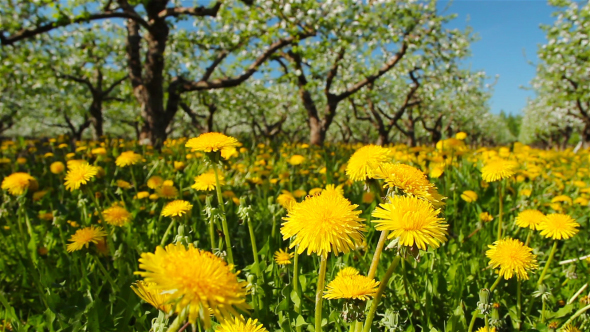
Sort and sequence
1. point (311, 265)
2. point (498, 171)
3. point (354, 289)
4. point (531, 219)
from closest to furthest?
point (354, 289), point (531, 219), point (498, 171), point (311, 265)

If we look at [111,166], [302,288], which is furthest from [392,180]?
[111,166]

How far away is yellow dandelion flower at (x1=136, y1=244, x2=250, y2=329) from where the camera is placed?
611 millimetres

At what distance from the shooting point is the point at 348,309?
0.98m

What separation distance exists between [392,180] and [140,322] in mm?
1001

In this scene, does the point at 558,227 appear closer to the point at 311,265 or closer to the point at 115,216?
the point at 311,265

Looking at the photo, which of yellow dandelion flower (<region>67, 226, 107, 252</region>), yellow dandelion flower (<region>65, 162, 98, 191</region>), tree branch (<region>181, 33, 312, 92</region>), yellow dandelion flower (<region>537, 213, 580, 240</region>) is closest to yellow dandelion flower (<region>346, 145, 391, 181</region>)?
yellow dandelion flower (<region>537, 213, 580, 240</region>)

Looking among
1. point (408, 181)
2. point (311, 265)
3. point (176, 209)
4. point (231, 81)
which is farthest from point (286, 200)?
point (231, 81)

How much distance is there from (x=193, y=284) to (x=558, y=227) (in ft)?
5.09

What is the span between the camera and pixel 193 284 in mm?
619

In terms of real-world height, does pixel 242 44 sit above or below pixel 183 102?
above

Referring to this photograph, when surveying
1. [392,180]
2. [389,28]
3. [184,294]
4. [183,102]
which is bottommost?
[184,294]

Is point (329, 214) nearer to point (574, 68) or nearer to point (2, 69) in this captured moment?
point (2, 69)

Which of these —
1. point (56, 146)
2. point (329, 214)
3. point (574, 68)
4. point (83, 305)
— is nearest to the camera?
point (329, 214)

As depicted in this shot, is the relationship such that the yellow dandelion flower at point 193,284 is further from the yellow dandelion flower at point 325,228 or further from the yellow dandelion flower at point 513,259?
the yellow dandelion flower at point 513,259
